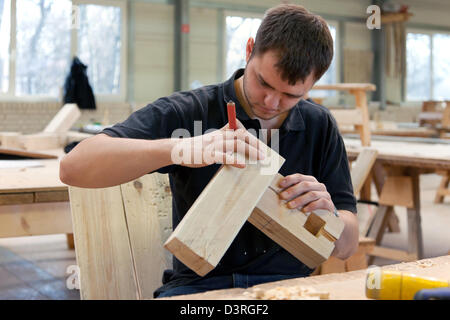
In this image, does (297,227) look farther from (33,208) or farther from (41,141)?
(41,141)

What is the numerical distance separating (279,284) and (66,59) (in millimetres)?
7452

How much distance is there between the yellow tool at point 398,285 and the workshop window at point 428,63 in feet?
33.6

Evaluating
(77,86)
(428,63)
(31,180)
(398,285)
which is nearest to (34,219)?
(31,180)

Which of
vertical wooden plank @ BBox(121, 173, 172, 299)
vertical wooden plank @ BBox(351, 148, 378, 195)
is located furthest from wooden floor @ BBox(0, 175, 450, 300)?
vertical wooden plank @ BBox(351, 148, 378, 195)

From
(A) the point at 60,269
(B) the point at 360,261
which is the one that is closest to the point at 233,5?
(A) the point at 60,269

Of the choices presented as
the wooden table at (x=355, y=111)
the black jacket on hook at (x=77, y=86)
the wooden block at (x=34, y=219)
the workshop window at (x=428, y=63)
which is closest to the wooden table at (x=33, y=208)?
the wooden block at (x=34, y=219)

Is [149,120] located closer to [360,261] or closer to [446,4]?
[360,261]

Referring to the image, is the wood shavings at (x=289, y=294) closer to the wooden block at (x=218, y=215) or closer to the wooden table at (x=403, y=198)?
the wooden block at (x=218, y=215)

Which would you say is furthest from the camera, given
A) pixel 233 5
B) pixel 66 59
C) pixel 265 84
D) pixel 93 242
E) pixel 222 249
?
pixel 233 5

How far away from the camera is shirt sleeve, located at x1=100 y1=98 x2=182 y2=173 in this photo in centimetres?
131

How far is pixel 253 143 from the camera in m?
1.05
